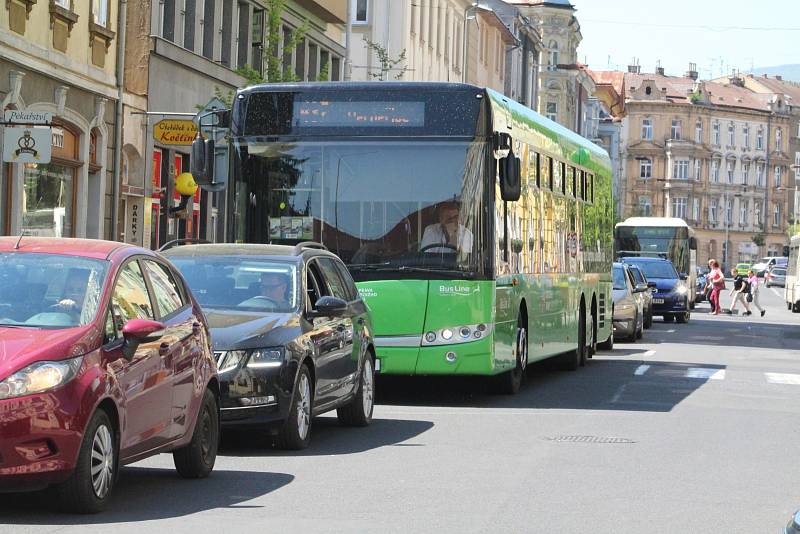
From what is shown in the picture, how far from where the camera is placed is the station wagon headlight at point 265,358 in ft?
42.0

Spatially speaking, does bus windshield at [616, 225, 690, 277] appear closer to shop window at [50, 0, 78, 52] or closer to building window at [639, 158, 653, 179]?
shop window at [50, 0, 78, 52]

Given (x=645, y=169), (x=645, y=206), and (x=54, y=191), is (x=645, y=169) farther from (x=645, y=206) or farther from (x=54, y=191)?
(x=54, y=191)

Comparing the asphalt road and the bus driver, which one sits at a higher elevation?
the bus driver

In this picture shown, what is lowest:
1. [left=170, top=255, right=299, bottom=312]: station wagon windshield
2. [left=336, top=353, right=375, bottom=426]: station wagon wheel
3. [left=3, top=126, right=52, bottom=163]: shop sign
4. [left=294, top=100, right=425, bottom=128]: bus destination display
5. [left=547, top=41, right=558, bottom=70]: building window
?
[left=336, top=353, right=375, bottom=426]: station wagon wheel

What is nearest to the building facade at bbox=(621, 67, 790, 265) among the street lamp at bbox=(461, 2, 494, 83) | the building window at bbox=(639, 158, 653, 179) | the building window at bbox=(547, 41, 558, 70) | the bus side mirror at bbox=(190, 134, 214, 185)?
the building window at bbox=(639, 158, 653, 179)

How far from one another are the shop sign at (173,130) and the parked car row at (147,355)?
15.8 m

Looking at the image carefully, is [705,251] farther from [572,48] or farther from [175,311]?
[175,311]

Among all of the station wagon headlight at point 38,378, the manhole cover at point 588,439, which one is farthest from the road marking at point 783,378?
the station wagon headlight at point 38,378

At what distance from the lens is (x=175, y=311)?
11.0m

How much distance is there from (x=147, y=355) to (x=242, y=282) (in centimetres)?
384

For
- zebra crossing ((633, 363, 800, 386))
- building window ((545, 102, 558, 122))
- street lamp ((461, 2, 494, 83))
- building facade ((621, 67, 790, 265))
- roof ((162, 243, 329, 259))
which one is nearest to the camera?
roof ((162, 243, 329, 259))

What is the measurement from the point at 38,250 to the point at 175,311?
3.36ft

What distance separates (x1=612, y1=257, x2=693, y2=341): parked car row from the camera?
35562mm

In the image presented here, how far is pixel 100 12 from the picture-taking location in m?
29.9
